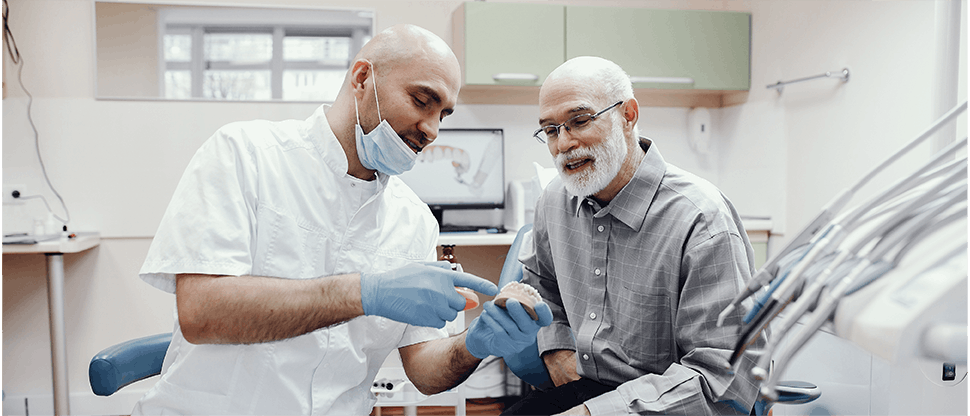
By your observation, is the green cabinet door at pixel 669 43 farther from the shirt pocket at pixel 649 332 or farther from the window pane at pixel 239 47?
the shirt pocket at pixel 649 332

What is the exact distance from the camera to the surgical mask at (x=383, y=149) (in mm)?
1285

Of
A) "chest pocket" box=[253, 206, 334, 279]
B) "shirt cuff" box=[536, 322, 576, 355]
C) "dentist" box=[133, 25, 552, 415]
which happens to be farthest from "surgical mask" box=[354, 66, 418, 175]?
"shirt cuff" box=[536, 322, 576, 355]

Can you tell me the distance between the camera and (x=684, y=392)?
1078mm

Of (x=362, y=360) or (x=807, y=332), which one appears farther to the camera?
(x=362, y=360)

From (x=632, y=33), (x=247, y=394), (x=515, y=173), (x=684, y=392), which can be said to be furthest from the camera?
(x=515, y=173)

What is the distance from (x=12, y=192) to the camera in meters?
2.87

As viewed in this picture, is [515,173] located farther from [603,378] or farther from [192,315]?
[192,315]

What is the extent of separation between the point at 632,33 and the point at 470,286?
2.32m

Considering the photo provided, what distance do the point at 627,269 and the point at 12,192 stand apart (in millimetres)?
2988

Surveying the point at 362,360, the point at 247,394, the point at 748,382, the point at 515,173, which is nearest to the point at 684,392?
the point at 748,382

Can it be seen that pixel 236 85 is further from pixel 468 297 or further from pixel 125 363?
pixel 468 297

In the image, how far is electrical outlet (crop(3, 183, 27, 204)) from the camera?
2.86m

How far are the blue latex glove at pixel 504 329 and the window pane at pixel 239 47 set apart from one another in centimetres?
235

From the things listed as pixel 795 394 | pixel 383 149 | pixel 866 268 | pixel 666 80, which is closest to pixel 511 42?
pixel 666 80
